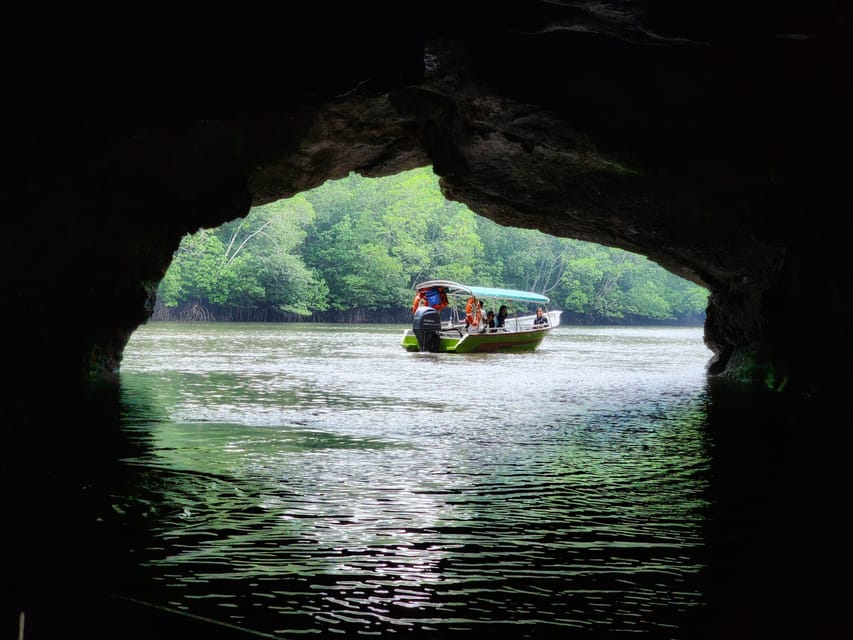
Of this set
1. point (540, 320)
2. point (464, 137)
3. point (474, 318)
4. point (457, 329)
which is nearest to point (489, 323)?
point (474, 318)

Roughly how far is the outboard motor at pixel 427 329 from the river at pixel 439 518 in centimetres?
1374

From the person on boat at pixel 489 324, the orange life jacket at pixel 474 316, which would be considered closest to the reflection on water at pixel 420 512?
the person on boat at pixel 489 324

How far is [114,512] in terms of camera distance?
A: 536 centimetres

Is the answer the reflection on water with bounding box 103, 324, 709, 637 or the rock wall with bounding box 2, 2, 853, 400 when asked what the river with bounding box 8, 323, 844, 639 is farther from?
the rock wall with bounding box 2, 2, 853, 400

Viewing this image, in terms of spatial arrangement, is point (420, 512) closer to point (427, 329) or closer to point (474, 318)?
point (427, 329)

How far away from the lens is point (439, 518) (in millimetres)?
5348

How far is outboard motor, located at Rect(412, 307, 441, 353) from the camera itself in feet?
84.8

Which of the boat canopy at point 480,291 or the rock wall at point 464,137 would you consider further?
the boat canopy at point 480,291

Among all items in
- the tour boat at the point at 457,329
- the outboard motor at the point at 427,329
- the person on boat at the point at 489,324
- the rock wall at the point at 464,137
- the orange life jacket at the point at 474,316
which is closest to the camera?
the rock wall at the point at 464,137

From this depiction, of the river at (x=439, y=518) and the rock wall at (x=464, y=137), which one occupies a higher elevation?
the rock wall at (x=464, y=137)

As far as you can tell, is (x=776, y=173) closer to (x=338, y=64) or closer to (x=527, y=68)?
(x=527, y=68)

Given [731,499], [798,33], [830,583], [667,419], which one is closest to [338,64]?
[798,33]

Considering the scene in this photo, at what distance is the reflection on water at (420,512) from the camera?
3738 mm

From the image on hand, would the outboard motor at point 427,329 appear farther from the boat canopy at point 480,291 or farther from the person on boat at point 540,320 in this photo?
the person on boat at point 540,320
